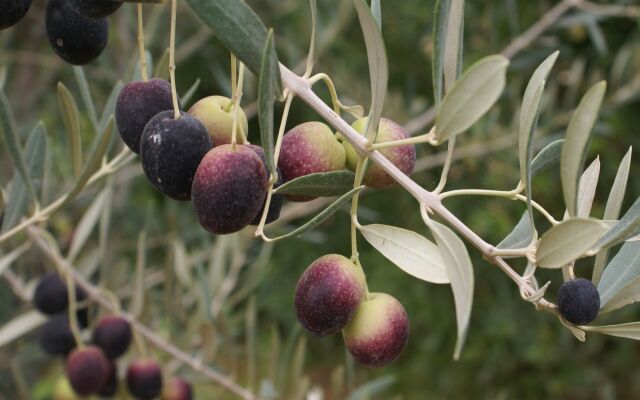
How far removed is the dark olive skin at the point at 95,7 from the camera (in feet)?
1.72

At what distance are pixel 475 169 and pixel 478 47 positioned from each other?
1.22 ft

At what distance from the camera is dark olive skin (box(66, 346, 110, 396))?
1005mm

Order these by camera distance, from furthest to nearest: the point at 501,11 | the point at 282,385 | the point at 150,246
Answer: the point at 501,11 < the point at 150,246 < the point at 282,385

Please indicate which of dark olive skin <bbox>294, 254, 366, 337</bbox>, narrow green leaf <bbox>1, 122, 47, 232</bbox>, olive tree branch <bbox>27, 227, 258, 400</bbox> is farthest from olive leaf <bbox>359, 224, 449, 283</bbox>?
olive tree branch <bbox>27, 227, 258, 400</bbox>

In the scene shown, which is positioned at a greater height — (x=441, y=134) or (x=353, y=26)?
(x=441, y=134)

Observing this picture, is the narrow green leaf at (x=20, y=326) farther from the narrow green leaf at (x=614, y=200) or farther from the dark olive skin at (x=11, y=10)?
the narrow green leaf at (x=614, y=200)

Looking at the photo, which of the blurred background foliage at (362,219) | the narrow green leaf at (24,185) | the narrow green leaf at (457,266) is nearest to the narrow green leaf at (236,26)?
the narrow green leaf at (457,266)

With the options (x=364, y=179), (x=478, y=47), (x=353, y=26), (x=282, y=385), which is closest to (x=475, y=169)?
(x=478, y=47)

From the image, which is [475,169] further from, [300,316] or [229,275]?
[300,316]

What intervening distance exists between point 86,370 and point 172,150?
2.00 ft

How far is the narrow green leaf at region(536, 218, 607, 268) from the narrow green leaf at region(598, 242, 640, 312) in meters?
0.08

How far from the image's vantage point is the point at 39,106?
79.4 inches

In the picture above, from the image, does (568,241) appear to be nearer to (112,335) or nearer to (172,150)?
(172,150)

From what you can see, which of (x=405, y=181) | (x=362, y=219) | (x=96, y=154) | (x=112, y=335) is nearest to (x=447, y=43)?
(x=405, y=181)
